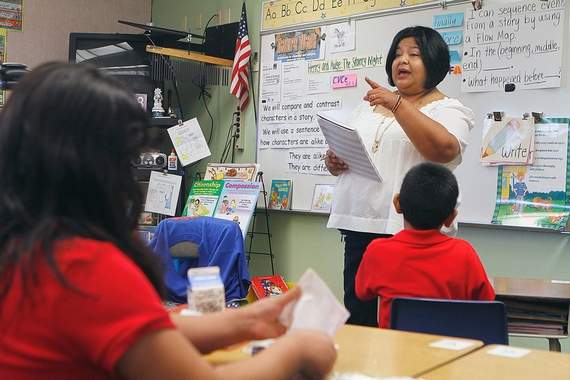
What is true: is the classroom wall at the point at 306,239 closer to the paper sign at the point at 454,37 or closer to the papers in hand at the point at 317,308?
the paper sign at the point at 454,37

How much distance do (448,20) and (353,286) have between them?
195 centimetres

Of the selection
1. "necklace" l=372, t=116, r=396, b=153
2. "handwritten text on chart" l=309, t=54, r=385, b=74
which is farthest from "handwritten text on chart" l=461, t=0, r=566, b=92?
"necklace" l=372, t=116, r=396, b=153

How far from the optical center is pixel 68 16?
17.3 feet

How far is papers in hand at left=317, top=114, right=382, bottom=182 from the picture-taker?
2.12 meters

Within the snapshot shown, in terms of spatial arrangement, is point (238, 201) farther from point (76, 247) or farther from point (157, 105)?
point (76, 247)

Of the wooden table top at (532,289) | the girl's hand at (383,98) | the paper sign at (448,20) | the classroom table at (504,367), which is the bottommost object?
the wooden table top at (532,289)

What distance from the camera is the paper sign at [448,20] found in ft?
11.6

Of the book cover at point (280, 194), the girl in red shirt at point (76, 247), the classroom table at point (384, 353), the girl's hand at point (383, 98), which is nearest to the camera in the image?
the girl in red shirt at point (76, 247)

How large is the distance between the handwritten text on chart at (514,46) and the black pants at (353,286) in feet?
5.02

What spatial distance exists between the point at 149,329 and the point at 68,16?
5.01 metres

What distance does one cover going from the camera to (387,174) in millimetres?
2199

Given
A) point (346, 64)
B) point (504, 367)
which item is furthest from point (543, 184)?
point (504, 367)

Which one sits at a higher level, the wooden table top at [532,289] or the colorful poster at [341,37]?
the colorful poster at [341,37]

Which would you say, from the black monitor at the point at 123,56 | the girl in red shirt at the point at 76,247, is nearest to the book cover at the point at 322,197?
the black monitor at the point at 123,56
